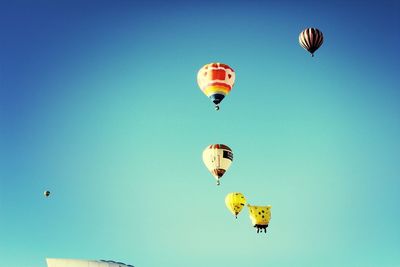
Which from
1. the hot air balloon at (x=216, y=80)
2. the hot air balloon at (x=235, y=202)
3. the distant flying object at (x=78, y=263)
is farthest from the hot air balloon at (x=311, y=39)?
the distant flying object at (x=78, y=263)

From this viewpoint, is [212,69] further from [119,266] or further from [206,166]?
[119,266]

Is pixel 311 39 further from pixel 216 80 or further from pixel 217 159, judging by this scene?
pixel 217 159

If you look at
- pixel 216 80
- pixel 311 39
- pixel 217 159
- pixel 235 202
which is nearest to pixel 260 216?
pixel 235 202

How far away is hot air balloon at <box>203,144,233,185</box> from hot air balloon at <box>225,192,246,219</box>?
513 centimetres

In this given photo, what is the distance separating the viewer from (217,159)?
49688 millimetres

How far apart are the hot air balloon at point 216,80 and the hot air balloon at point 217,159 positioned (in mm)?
4786

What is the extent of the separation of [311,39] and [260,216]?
18.4m

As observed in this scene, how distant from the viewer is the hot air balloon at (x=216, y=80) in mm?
46688

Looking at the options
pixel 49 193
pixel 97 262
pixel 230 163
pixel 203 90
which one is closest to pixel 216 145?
pixel 230 163

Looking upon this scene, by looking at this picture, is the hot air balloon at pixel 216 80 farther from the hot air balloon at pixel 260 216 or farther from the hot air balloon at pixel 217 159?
the hot air balloon at pixel 260 216

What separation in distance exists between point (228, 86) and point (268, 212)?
14552 millimetres

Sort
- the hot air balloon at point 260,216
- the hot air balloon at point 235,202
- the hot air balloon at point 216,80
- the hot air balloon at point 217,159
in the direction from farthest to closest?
the hot air balloon at point 235,202 → the hot air balloon at point 260,216 → the hot air balloon at point 217,159 → the hot air balloon at point 216,80

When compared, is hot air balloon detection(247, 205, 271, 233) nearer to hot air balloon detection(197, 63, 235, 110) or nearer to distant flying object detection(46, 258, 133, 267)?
hot air balloon detection(197, 63, 235, 110)

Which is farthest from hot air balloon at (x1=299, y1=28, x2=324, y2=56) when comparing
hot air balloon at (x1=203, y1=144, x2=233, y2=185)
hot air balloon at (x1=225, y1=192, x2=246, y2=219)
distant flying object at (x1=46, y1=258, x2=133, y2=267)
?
distant flying object at (x1=46, y1=258, x2=133, y2=267)
